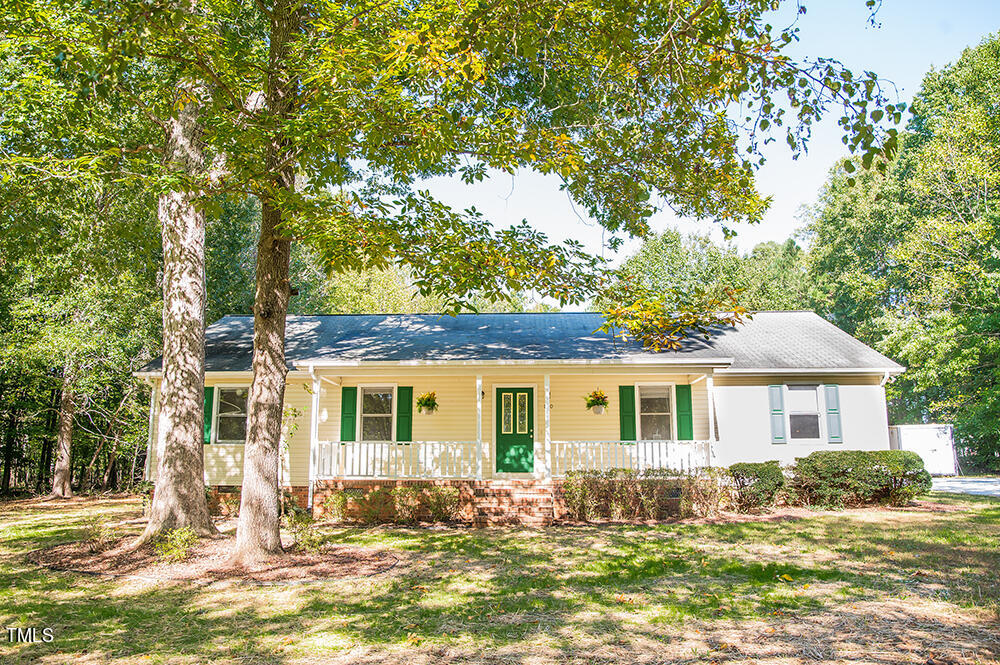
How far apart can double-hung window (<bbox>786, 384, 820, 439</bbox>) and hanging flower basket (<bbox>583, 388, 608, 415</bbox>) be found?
4.42 metres

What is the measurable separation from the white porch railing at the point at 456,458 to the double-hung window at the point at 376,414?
0.70 m

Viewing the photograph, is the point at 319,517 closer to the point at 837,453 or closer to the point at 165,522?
the point at 165,522

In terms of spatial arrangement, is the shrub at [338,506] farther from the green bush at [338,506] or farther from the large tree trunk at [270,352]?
the large tree trunk at [270,352]

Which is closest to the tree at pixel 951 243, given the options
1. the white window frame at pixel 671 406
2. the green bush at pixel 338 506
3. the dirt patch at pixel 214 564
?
the white window frame at pixel 671 406

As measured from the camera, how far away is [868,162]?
363 centimetres

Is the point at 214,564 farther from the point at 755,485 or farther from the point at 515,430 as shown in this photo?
the point at 755,485

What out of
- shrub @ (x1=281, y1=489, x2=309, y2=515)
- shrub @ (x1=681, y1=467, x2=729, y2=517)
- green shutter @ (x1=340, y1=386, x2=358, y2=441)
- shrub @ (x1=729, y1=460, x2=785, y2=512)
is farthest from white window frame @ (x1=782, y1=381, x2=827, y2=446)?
shrub @ (x1=281, y1=489, x2=309, y2=515)

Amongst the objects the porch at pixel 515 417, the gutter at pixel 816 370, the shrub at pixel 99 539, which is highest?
the gutter at pixel 816 370

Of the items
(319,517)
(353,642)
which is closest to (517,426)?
(319,517)

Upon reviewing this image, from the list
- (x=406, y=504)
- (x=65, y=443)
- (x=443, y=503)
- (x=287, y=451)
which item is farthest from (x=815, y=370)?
(x=65, y=443)

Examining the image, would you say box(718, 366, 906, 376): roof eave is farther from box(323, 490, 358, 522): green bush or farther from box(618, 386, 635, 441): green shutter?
box(323, 490, 358, 522): green bush

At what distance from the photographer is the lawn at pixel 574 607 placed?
15.1ft

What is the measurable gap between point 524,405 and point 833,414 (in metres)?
7.01

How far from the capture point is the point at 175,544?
8180mm
